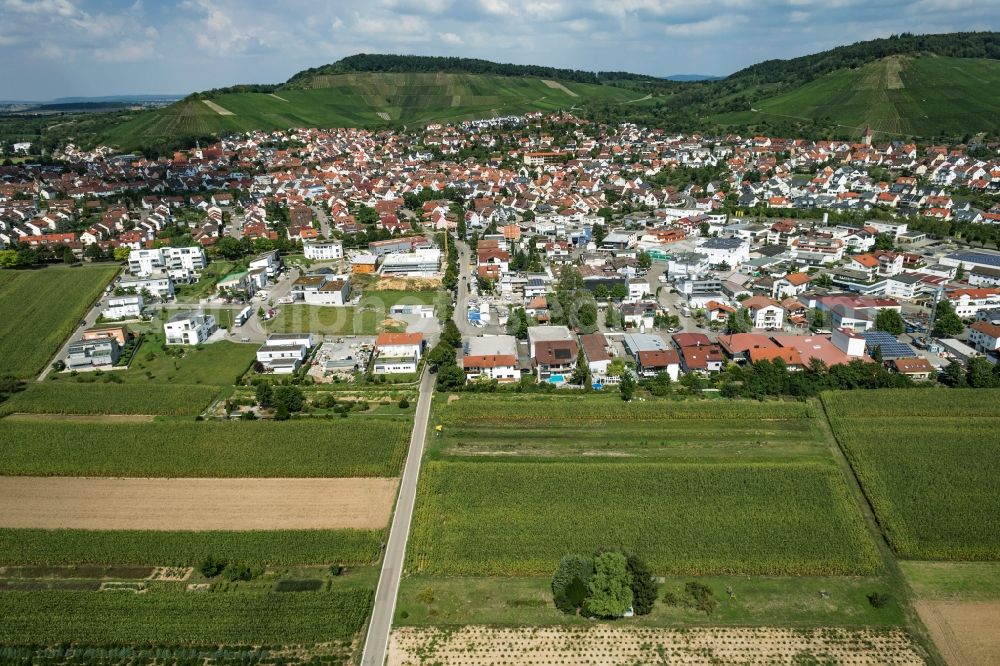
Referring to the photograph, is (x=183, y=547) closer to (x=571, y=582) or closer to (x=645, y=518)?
(x=571, y=582)

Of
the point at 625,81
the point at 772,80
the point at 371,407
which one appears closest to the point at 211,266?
the point at 371,407

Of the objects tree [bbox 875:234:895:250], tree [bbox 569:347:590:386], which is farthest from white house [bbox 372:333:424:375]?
tree [bbox 875:234:895:250]

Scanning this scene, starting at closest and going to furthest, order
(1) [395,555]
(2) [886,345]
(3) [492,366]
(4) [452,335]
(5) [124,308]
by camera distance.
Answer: (1) [395,555], (3) [492,366], (2) [886,345], (4) [452,335], (5) [124,308]

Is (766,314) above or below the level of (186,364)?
above

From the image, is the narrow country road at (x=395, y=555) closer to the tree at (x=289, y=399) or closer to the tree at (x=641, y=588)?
the tree at (x=289, y=399)

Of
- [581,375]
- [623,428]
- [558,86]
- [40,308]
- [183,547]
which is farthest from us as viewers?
[558,86]

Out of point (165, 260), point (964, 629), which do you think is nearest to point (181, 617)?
point (964, 629)
